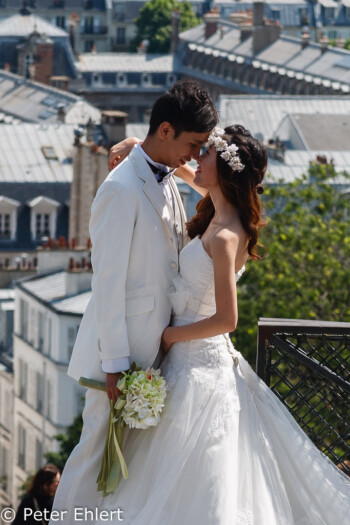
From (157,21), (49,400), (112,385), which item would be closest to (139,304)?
(112,385)

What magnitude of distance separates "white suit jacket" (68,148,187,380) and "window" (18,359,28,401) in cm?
3512

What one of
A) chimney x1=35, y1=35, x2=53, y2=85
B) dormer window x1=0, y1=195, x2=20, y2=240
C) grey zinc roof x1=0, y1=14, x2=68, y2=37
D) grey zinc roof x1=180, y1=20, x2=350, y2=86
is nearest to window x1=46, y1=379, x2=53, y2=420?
dormer window x1=0, y1=195, x2=20, y2=240

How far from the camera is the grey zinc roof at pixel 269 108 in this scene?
81000 millimetres

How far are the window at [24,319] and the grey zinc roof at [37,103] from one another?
3123 cm

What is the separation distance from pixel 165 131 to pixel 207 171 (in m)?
0.36

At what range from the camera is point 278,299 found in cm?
3603

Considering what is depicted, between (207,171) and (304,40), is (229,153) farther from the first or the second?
(304,40)

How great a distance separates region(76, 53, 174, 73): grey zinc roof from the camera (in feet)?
399

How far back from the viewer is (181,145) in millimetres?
10633

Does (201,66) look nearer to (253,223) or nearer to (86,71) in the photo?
(86,71)


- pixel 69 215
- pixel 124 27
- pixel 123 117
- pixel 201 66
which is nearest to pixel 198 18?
pixel 124 27

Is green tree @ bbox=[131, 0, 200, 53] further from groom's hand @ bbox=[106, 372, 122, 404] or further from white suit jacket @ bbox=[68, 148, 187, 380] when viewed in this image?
groom's hand @ bbox=[106, 372, 122, 404]

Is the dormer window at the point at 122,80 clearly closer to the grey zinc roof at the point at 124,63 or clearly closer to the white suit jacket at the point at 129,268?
the grey zinc roof at the point at 124,63

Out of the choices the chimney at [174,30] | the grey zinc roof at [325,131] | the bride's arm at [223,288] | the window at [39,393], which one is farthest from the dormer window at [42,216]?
the chimney at [174,30]
